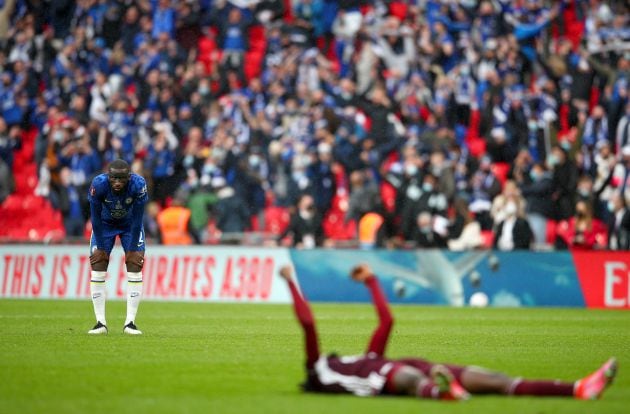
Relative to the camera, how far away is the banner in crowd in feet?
89.7

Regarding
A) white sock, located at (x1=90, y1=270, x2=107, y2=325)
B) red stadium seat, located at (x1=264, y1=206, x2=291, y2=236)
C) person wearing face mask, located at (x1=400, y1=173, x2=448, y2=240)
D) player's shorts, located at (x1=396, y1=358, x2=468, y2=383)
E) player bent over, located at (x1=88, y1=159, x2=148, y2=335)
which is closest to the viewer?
player's shorts, located at (x1=396, y1=358, x2=468, y2=383)

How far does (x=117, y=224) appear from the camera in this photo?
16.6 metres

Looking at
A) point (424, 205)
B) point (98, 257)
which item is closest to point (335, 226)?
point (424, 205)

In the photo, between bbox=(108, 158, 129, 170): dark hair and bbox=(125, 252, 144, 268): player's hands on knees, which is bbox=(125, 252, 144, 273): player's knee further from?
bbox=(108, 158, 129, 170): dark hair

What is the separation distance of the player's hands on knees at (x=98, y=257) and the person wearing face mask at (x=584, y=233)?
12978mm

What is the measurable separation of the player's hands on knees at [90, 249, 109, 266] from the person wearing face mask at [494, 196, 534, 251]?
41.0ft

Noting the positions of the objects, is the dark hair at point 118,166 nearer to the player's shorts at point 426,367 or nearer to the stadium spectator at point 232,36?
the player's shorts at point 426,367

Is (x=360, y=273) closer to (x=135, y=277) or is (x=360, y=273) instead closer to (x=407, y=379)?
(x=407, y=379)

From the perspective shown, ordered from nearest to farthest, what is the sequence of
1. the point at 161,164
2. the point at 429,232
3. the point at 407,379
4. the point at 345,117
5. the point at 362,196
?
the point at 407,379, the point at 429,232, the point at 362,196, the point at 345,117, the point at 161,164

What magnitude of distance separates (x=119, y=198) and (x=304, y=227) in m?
12.5

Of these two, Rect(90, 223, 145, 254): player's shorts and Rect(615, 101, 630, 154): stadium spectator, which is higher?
Rect(615, 101, 630, 154): stadium spectator

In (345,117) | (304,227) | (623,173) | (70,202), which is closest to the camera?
(623,173)

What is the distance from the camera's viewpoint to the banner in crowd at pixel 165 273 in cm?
2733

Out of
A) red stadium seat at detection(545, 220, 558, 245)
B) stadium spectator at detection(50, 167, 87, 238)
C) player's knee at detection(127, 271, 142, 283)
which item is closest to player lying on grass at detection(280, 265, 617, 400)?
player's knee at detection(127, 271, 142, 283)
